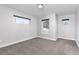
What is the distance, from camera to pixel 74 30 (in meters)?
2.10

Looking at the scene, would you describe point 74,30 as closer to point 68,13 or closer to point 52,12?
point 68,13

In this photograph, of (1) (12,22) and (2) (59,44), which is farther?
(2) (59,44)

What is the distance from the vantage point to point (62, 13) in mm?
1527

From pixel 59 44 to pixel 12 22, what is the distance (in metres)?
1.61

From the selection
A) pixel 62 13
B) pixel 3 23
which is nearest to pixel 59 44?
pixel 62 13

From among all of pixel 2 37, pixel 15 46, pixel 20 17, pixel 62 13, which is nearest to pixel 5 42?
pixel 2 37

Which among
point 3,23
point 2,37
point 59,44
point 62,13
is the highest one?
point 62,13

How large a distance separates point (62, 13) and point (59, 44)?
98 cm

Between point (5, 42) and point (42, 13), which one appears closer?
point (5, 42)

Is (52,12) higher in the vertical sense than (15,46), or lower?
higher

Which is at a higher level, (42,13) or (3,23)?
(42,13)
